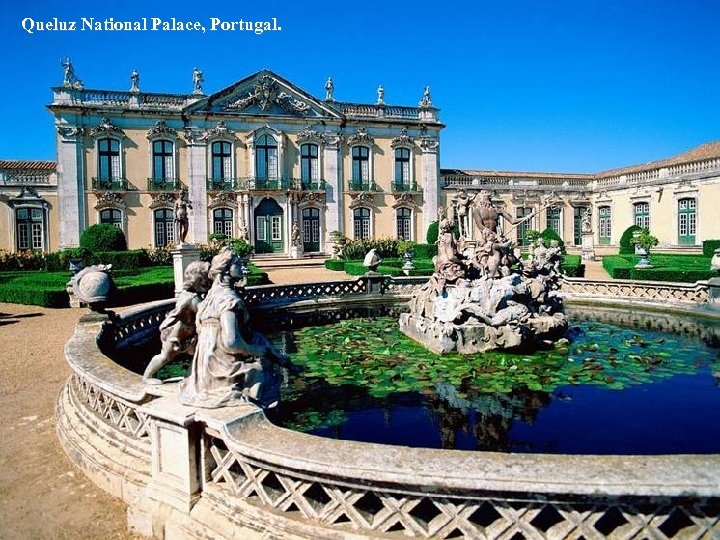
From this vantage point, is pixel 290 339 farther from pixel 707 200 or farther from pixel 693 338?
pixel 707 200

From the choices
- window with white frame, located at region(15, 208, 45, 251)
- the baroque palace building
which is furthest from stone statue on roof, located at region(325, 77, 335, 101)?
window with white frame, located at region(15, 208, 45, 251)

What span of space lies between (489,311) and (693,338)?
3.62 m

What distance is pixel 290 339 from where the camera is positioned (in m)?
9.63

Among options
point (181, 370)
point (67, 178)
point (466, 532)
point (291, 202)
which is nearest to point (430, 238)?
point (291, 202)

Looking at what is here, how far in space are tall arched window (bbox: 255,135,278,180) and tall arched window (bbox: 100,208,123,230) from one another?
7.51m

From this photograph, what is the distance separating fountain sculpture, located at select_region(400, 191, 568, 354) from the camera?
820 cm

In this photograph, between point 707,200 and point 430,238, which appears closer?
point 707,200

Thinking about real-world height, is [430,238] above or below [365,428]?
above

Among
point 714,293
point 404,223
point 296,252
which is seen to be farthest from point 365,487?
point 404,223

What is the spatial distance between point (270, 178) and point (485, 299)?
2401 cm

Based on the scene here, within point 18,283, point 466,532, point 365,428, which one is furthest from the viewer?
point 18,283

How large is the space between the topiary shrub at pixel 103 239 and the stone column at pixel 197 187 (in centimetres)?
596

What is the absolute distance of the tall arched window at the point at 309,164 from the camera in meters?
31.5

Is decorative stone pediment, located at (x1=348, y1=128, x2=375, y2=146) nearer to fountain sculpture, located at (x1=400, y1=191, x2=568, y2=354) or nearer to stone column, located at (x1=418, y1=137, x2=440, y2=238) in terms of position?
stone column, located at (x1=418, y1=137, x2=440, y2=238)
